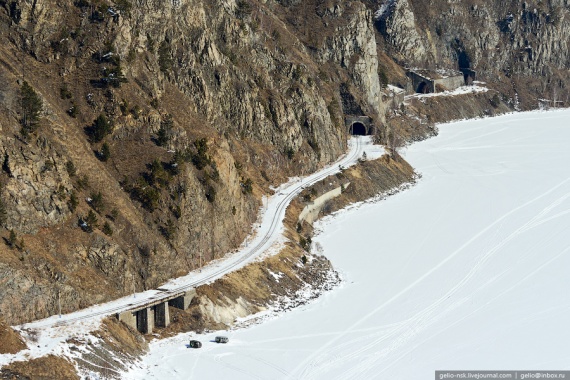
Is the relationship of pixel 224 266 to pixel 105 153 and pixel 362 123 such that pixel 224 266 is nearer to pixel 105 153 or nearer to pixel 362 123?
pixel 105 153

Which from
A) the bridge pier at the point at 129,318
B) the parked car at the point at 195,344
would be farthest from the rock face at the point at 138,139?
the parked car at the point at 195,344

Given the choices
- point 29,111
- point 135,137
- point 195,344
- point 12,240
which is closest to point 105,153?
point 135,137

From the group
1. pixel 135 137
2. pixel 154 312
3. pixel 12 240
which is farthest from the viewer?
pixel 135 137

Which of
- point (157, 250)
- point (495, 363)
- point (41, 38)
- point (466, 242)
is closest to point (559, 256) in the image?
point (466, 242)

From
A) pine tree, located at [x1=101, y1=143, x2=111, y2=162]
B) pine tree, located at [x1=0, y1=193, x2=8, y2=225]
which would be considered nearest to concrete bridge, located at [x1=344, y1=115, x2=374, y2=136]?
pine tree, located at [x1=101, y1=143, x2=111, y2=162]

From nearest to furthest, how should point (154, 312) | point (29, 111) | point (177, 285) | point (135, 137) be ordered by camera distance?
point (154, 312), point (29, 111), point (177, 285), point (135, 137)

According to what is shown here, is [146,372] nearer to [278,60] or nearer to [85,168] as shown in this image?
[85,168]
